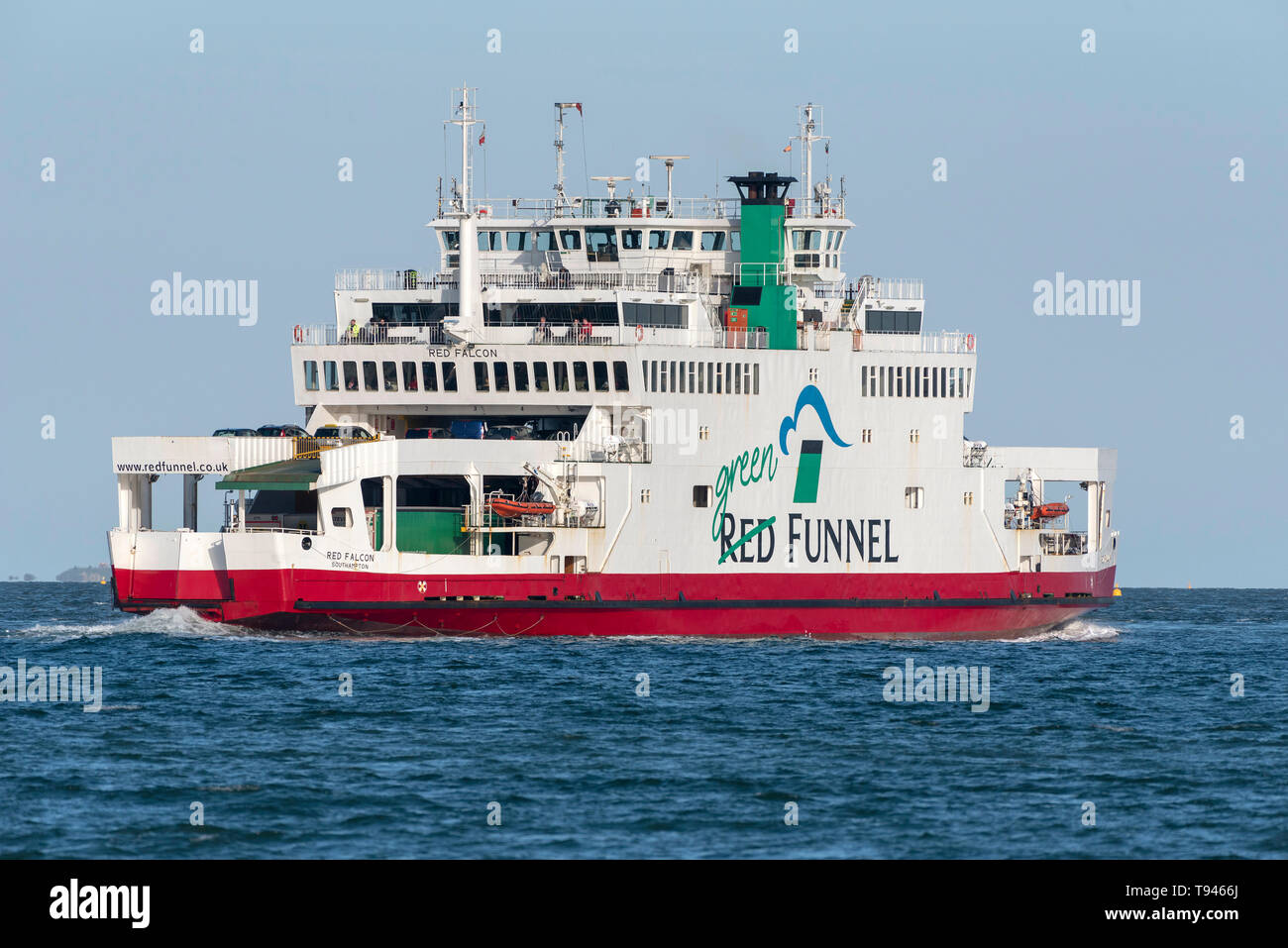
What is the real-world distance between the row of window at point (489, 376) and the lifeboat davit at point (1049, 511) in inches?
649

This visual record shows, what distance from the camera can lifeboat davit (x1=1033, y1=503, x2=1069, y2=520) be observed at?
66.2 meters

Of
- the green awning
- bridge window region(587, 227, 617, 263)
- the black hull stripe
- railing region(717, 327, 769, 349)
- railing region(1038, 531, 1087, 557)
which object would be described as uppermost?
bridge window region(587, 227, 617, 263)

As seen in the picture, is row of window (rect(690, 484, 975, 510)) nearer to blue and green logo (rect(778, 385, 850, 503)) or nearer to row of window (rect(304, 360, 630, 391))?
blue and green logo (rect(778, 385, 850, 503))

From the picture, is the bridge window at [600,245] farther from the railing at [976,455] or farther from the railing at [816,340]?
the railing at [976,455]

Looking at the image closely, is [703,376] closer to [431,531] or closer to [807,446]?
[807,446]

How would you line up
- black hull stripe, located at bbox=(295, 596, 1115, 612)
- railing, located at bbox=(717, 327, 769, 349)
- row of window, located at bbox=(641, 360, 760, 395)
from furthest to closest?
railing, located at bbox=(717, 327, 769, 349) < row of window, located at bbox=(641, 360, 760, 395) < black hull stripe, located at bbox=(295, 596, 1115, 612)

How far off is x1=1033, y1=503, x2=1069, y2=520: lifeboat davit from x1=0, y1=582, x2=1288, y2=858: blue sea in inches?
420

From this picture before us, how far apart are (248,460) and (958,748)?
82.1 feet

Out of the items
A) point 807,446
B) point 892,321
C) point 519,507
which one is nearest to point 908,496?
point 807,446

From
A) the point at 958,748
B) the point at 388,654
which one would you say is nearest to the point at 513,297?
the point at 388,654

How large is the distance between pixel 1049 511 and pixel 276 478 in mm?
27027

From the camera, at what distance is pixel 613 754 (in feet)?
118

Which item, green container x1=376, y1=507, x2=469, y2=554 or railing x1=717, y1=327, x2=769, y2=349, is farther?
railing x1=717, y1=327, x2=769, y2=349

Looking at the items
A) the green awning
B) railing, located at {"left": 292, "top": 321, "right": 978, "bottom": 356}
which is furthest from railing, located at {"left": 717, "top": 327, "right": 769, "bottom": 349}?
the green awning
